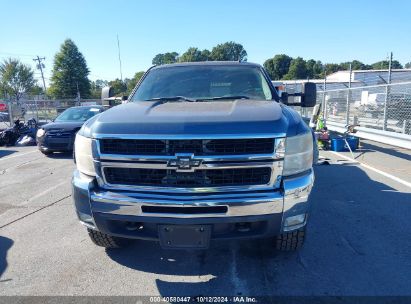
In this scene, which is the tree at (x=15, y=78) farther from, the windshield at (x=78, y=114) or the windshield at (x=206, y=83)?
the windshield at (x=206, y=83)

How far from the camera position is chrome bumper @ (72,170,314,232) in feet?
8.70

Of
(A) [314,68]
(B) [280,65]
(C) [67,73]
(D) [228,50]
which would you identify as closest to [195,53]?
(D) [228,50]

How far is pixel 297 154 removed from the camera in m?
2.76

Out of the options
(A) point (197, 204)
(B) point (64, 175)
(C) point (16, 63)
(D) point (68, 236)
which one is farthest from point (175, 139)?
(C) point (16, 63)

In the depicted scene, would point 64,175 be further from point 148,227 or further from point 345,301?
point 345,301

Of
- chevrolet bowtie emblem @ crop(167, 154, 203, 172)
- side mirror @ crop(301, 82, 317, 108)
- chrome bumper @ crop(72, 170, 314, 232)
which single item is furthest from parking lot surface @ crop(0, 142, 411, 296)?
side mirror @ crop(301, 82, 317, 108)

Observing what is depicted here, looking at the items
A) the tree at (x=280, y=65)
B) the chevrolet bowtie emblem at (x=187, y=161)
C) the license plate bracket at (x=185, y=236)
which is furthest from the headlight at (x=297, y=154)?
the tree at (x=280, y=65)

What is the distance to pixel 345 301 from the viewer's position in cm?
273

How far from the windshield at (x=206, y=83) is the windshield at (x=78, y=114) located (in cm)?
756

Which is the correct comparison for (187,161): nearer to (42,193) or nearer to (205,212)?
(205,212)

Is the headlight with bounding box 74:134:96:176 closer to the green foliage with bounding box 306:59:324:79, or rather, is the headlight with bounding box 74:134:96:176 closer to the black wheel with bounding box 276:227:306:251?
the black wheel with bounding box 276:227:306:251

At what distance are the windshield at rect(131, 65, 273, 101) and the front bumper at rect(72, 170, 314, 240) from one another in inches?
60.4

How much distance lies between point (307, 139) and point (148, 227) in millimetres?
1520

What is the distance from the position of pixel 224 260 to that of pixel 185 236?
0.90 metres
